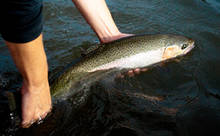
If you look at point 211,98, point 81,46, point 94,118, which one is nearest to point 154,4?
point 81,46

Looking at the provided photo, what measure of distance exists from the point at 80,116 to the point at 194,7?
3585 mm

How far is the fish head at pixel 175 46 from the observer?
271 cm

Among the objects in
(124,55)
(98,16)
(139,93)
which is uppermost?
(98,16)

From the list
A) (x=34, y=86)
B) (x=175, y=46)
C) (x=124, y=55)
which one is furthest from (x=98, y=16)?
(x=34, y=86)

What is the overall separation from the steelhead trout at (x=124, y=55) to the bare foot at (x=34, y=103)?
322mm

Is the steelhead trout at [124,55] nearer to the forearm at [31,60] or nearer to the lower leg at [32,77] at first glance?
the lower leg at [32,77]

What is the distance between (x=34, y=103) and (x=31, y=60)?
0.49 metres

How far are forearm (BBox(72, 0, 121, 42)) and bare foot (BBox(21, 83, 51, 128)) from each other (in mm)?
1075

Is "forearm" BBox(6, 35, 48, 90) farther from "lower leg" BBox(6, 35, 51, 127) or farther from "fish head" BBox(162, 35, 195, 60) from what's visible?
"fish head" BBox(162, 35, 195, 60)

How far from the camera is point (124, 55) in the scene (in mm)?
2592

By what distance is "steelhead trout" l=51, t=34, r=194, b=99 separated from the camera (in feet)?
7.91

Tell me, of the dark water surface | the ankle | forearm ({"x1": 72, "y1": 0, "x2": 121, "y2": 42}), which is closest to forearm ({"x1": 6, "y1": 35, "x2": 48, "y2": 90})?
the ankle

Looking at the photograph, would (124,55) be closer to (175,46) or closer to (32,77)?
(175,46)

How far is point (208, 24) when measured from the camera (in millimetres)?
Result: 4035
